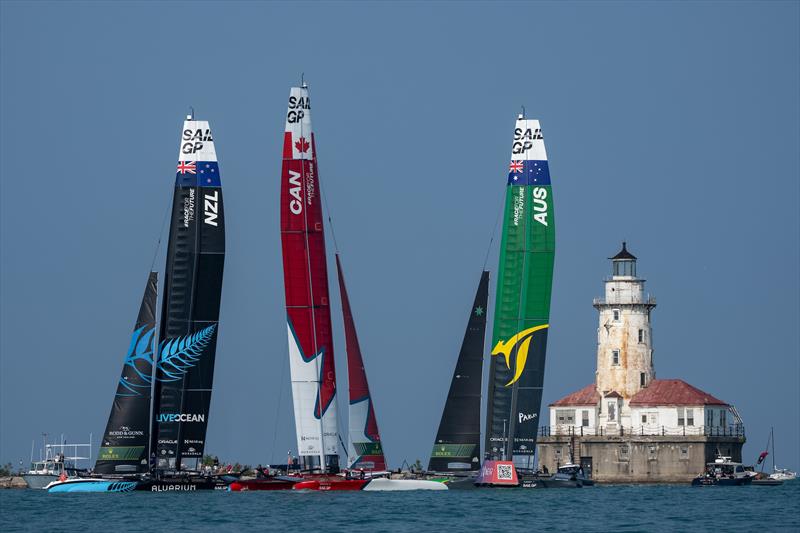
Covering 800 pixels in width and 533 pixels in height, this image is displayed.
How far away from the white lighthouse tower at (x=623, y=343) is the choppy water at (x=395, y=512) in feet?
71.7

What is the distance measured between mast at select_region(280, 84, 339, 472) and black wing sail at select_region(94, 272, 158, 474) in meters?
4.99

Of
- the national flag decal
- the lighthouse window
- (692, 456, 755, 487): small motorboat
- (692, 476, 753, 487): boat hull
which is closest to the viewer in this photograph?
the national flag decal

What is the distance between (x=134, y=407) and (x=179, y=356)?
7.62ft

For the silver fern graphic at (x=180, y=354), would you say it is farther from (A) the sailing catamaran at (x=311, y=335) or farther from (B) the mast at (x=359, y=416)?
(B) the mast at (x=359, y=416)

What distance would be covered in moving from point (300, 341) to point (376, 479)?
5323mm

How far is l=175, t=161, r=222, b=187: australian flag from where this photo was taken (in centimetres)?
6356

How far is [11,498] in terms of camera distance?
238ft

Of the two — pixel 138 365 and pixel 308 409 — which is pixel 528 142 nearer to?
pixel 308 409

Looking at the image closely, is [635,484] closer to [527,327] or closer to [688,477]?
[688,477]

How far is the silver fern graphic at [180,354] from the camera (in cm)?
6388

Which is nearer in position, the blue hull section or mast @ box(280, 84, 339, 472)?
mast @ box(280, 84, 339, 472)

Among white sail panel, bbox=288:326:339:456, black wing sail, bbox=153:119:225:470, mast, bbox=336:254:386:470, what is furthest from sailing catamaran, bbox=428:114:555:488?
black wing sail, bbox=153:119:225:470

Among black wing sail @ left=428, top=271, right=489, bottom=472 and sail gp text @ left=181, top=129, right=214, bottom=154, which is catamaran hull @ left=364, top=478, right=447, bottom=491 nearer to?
black wing sail @ left=428, top=271, right=489, bottom=472

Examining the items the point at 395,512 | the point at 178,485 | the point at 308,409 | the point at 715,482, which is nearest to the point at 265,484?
the point at 308,409
